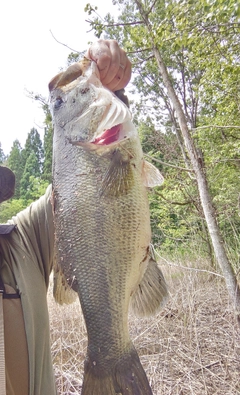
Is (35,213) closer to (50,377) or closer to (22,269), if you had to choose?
(22,269)

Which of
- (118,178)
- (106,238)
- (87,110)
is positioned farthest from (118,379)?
(87,110)

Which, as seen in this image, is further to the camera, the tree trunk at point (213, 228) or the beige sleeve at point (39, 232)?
the tree trunk at point (213, 228)

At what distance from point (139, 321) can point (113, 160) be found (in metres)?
3.58

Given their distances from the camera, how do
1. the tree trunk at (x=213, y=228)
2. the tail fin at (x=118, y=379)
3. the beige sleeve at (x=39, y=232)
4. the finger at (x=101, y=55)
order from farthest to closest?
the tree trunk at (x=213, y=228)
the beige sleeve at (x=39, y=232)
the finger at (x=101, y=55)
the tail fin at (x=118, y=379)

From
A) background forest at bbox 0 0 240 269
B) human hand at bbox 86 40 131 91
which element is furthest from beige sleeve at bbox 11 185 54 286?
background forest at bbox 0 0 240 269

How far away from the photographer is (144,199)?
4.05 feet

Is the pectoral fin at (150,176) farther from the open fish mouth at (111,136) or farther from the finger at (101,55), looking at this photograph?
the finger at (101,55)

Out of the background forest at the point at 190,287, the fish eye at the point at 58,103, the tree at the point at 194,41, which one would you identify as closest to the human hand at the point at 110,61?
the fish eye at the point at 58,103

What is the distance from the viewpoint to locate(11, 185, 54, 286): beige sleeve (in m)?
1.42

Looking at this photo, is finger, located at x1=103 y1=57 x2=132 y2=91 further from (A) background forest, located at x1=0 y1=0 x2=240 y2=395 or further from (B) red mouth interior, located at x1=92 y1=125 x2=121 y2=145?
(A) background forest, located at x1=0 y1=0 x2=240 y2=395

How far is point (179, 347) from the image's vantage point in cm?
372

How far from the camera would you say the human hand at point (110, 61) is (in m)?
1.29

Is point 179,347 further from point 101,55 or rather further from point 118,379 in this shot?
point 101,55

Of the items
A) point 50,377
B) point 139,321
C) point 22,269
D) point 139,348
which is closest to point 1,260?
point 22,269
